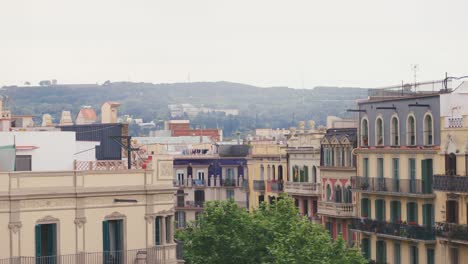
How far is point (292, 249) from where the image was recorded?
64.7 metres

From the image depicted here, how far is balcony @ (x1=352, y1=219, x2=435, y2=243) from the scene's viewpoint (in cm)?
7944

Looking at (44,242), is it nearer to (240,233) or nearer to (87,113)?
(240,233)

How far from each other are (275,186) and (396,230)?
27662 mm

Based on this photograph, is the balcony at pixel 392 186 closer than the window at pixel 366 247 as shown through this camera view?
Yes

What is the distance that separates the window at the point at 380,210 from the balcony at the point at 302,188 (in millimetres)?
12227

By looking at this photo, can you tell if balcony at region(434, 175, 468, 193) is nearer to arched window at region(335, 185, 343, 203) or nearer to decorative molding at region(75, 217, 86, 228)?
arched window at region(335, 185, 343, 203)

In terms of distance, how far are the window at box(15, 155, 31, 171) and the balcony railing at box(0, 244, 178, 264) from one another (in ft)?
16.1

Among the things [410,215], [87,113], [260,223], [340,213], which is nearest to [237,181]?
[87,113]

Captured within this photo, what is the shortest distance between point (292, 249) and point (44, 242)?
1429 centimetres

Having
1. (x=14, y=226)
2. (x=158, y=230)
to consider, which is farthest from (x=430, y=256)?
(x=14, y=226)

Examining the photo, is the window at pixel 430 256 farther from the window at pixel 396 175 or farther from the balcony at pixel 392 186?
the window at pixel 396 175

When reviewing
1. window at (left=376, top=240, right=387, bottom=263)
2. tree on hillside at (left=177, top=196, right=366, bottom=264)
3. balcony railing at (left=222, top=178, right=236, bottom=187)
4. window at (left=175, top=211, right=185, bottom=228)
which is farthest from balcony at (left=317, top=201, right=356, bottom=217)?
window at (left=175, top=211, right=185, bottom=228)

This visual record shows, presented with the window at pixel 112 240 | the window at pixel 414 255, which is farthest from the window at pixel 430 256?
the window at pixel 112 240

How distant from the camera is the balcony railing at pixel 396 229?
79500 mm
